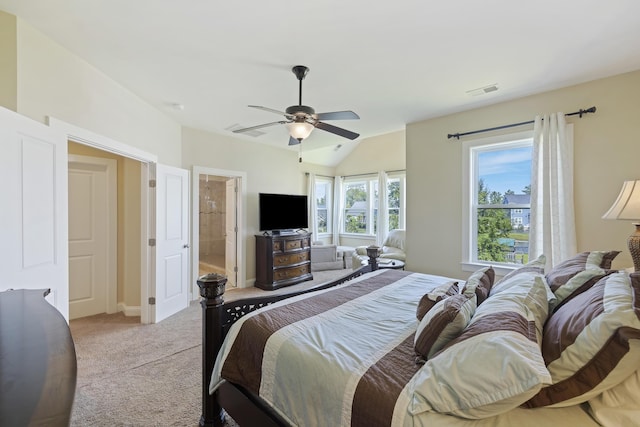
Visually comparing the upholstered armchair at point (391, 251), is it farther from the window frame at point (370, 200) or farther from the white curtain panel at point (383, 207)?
the window frame at point (370, 200)

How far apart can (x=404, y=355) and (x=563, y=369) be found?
55 centimetres

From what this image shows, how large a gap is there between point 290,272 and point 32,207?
3.88 m

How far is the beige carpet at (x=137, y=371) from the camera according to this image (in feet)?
6.32

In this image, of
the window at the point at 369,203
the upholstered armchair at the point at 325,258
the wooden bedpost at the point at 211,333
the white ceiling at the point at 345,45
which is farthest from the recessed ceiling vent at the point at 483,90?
the upholstered armchair at the point at 325,258

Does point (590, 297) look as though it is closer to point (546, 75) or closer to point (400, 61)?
point (400, 61)

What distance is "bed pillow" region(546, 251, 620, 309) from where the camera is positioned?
4.60ft

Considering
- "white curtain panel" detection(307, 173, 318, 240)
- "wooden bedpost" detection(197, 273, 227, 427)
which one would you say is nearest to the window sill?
"wooden bedpost" detection(197, 273, 227, 427)

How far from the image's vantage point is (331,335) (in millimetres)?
1439

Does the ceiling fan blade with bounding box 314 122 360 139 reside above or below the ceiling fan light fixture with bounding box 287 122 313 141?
above

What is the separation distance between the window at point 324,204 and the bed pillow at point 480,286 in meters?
5.87

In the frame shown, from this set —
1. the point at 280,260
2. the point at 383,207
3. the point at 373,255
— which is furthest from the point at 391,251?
the point at 373,255

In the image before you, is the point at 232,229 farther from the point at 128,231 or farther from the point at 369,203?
→ the point at 369,203

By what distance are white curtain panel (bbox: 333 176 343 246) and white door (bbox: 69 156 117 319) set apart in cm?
516

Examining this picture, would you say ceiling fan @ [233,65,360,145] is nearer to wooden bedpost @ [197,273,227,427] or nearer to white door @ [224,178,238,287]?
wooden bedpost @ [197,273,227,427]
